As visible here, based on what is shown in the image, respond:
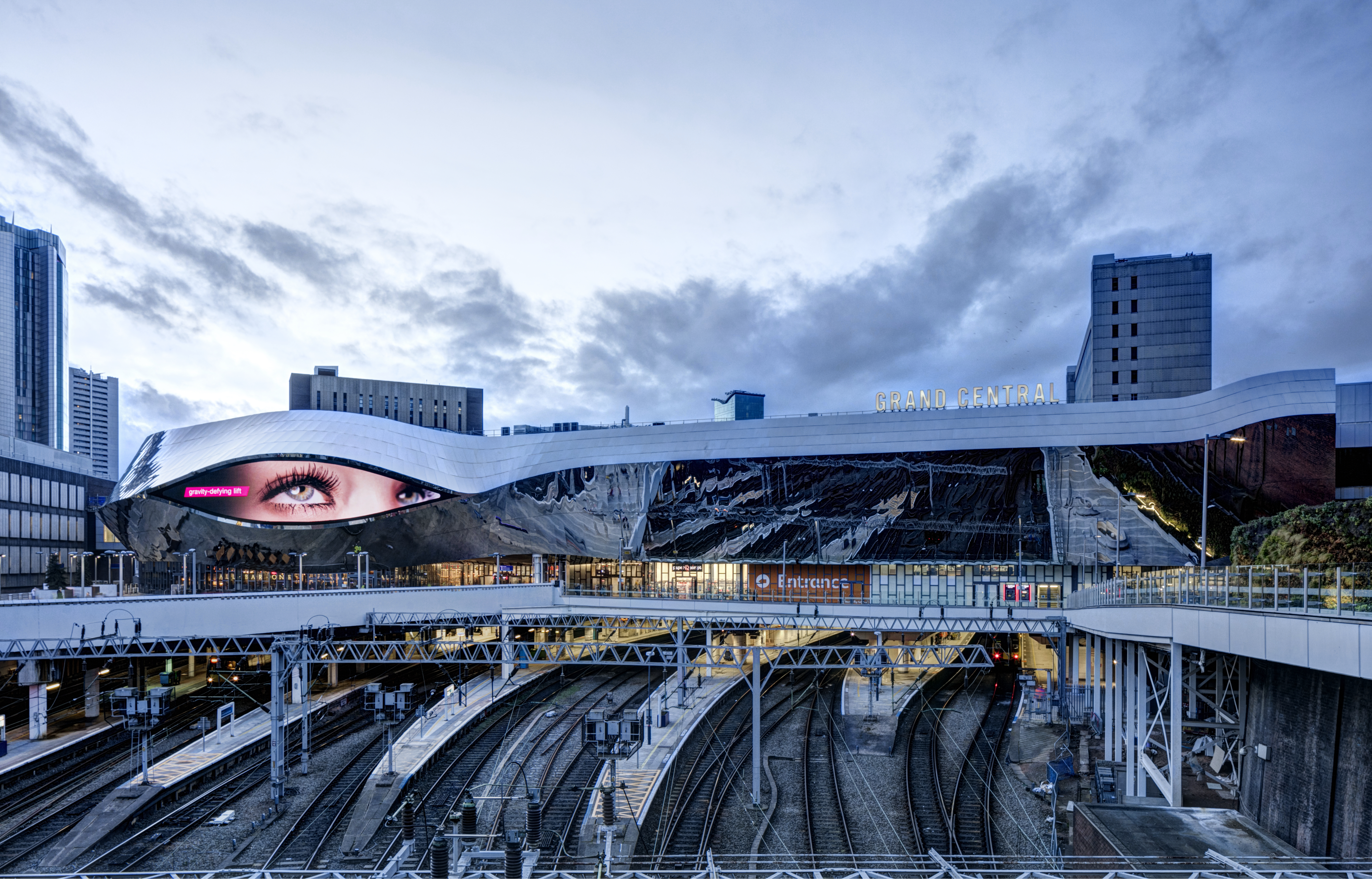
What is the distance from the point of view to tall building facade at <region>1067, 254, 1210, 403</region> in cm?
8706

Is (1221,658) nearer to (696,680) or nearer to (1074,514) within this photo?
(696,680)

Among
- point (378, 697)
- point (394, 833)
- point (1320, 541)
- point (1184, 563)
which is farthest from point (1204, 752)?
point (1184, 563)

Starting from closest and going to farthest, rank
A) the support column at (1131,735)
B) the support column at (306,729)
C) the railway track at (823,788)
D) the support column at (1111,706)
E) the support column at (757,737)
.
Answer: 1. the support column at (1131,735)
2. the railway track at (823,788)
3. the support column at (1111,706)
4. the support column at (757,737)
5. the support column at (306,729)

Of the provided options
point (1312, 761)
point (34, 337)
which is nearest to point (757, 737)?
point (1312, 761)

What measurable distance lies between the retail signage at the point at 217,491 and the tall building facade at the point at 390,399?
86326mm

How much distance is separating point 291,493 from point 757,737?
54.2 meters

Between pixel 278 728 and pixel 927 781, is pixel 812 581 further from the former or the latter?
pixel 278 728

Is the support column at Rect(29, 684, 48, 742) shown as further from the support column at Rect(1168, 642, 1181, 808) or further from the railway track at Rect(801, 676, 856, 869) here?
the support column at Rect(1168, 642, 1181, 808)

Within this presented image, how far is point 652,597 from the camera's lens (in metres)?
61.3

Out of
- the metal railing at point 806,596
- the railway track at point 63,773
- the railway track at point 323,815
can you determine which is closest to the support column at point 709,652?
the metal railing at point 806,596

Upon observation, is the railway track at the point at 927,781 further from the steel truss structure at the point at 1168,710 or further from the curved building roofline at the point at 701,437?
the curved building roofline at the point at 701,437

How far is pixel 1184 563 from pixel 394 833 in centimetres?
5163

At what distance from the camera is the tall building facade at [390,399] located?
16400cm

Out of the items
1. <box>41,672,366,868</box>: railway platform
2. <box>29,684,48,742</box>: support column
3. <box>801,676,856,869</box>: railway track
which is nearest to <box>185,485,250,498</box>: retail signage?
<box>41,672,366,868</box>: railway platform
